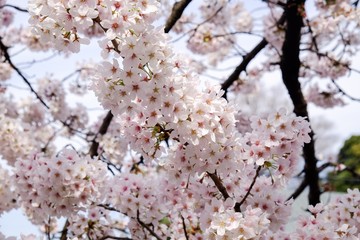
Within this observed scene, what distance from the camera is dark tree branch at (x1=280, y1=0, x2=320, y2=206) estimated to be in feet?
15.6

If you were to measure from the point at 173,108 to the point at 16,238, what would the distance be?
3.76 feet

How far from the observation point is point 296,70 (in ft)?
16.8

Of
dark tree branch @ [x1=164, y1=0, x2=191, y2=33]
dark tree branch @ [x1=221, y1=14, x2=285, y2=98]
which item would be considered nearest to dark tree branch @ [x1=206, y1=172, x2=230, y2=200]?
dark tree branch @ [x1=164, y1=0, x2=191, y2=33]

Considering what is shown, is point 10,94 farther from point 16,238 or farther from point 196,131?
point 196,131

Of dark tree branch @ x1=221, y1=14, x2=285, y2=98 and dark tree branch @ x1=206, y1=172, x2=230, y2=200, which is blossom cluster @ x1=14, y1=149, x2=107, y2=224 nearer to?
dark tree branch @ x1=206, y1=172, x2=230, y2=200

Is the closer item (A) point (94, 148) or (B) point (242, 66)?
(A) point (94, 148)

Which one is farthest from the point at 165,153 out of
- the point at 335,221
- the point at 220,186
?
the point at 335,221

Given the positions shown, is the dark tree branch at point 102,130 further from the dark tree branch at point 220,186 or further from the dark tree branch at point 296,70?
the dark tree branch at point 220,186

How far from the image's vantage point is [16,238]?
2793mm

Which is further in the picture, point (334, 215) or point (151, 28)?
point (334, 215)

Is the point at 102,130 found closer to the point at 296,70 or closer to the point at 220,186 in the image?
the point at 296,70

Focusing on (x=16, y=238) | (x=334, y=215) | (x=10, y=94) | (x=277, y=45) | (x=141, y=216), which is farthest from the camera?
(x=10, y=94)

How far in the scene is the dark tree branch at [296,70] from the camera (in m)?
4.77

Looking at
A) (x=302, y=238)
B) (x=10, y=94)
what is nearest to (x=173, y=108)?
(x=302, y=238)
